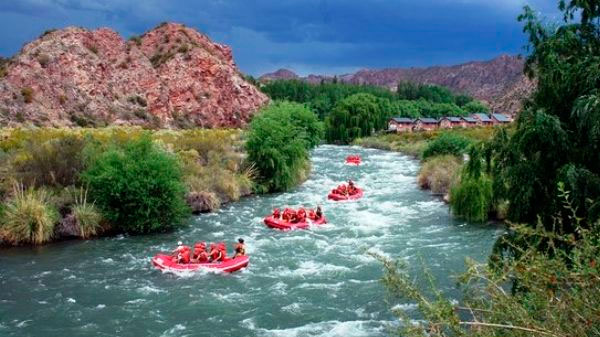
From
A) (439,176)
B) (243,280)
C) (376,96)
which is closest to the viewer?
(243,280)

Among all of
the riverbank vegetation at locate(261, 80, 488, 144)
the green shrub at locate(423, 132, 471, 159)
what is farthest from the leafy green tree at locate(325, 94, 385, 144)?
the green shrub at locate(423, 132, 471, 159)

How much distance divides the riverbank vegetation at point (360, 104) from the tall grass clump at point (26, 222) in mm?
59217

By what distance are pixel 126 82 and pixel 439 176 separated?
62636 mm

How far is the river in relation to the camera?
12.5 metres

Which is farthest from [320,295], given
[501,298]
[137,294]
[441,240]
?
[501,298]

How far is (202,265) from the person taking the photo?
54.9ft

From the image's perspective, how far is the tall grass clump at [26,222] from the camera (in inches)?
771

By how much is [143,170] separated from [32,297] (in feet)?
26.0

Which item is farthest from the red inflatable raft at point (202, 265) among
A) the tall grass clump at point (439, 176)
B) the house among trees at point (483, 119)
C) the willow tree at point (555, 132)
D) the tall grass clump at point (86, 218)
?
the house among trees at point (483, 119)

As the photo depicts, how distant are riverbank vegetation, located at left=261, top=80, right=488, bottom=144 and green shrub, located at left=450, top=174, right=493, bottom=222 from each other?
5538cm

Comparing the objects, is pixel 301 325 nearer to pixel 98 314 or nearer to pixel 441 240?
pixel 98 314

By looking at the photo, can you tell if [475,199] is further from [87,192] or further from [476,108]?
[476,108]

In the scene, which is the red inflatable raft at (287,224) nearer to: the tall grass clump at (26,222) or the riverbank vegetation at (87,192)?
the riverbank vegetation at (87,192)

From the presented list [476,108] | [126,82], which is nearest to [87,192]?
[126,82]
